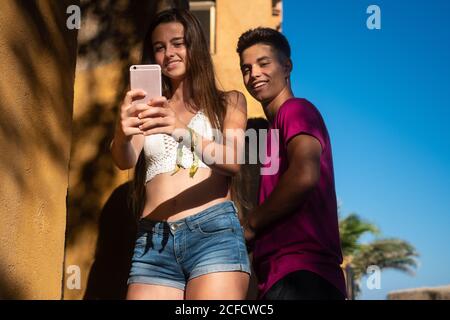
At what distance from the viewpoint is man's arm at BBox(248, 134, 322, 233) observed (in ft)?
9.02

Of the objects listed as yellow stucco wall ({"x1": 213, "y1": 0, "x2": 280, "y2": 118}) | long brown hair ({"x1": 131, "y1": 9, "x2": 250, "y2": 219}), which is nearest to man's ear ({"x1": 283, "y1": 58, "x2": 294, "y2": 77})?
long brown hair ({"x1": 131, "y1": 9, "x2": 250, "y2": 219})

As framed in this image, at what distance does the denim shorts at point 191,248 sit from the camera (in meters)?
2.60

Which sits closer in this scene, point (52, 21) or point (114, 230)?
point (52, 21)

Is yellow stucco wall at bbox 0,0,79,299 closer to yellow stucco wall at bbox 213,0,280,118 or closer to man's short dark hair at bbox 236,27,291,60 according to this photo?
man's short dark hair at bbox 236,27,291,60

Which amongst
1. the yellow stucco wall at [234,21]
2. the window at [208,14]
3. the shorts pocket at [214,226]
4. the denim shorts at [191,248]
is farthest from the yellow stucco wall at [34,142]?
the window at [208,14]

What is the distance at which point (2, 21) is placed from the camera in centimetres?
279

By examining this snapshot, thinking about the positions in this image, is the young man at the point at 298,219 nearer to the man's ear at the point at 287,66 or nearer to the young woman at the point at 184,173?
the young woman at the point at 184,173

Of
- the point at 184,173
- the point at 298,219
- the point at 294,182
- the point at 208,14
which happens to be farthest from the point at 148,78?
the point at 208,14

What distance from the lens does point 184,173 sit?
9.22 feet

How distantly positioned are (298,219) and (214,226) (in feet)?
1.31

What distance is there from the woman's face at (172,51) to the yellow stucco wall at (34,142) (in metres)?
0.61
